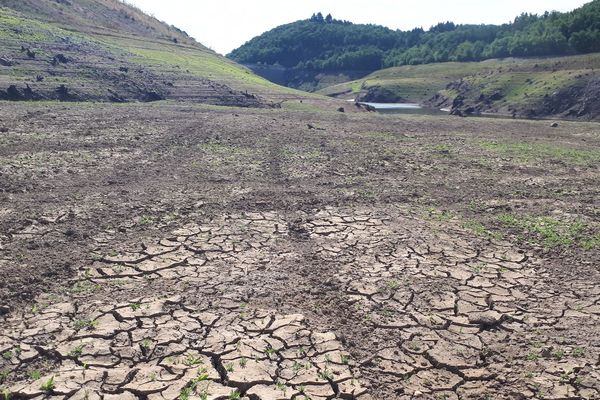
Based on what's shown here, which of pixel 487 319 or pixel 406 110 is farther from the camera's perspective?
pixel 406 110

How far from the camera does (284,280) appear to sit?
8.27m

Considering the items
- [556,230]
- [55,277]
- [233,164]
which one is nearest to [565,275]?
[556,230]

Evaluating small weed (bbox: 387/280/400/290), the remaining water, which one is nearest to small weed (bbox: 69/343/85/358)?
small weed (bbox: 387/280/400/290)

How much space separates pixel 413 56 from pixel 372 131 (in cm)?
9958

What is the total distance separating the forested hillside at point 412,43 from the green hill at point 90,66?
54.6m

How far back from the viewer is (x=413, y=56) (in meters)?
118

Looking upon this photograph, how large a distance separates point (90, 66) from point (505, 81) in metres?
43.0

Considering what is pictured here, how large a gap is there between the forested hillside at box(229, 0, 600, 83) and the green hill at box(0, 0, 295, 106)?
54.6m

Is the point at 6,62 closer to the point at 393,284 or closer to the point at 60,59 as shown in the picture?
the point at 60,59

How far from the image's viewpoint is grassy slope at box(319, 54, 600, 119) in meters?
49.0

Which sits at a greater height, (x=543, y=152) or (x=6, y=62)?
(x=6, y=62)

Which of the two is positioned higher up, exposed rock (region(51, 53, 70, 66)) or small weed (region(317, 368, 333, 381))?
exposed rock (region(51, 53, 70, 66))

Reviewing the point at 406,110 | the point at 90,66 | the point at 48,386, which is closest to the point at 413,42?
the point at 406,110

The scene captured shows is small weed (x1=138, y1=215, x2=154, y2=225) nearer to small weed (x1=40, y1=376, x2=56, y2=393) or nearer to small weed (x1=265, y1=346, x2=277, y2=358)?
small weed (x1=265, y1=346, x2=277, y2=358)
